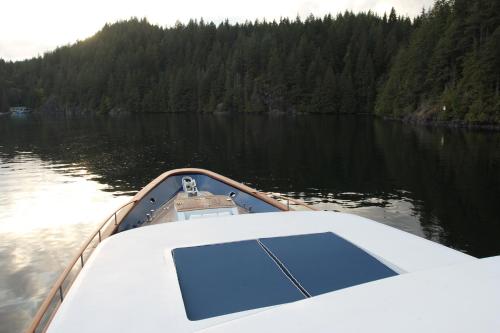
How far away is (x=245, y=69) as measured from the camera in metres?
144

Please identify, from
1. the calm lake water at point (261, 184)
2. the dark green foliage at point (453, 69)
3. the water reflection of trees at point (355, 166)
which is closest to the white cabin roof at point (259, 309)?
the calm lake water at point (261, 184)

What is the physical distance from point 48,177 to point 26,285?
17637 millimetres

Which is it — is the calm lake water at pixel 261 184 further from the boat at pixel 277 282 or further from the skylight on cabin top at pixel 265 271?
the skylight on cabin top at pixel 265 271

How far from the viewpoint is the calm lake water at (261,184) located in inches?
526

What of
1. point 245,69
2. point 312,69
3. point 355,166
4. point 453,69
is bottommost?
point 355,166

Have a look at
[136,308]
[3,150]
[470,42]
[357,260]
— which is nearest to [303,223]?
[357,260]

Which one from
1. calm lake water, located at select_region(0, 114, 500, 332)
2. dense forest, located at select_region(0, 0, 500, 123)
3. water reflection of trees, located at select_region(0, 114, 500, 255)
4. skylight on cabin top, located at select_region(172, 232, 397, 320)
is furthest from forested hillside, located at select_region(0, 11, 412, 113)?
skylight on cabin top, located at select_region(172, 232, 397, 320)

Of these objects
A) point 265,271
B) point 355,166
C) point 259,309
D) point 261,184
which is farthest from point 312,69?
point 259,309

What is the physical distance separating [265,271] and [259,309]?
0.76m

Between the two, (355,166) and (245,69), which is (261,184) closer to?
→ (355,166)

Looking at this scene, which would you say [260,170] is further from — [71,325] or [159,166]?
[71,325]

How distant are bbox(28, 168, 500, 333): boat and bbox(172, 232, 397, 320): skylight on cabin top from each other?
0.01 m

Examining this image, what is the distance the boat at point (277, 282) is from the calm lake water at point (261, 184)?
626 cm

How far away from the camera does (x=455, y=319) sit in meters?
2.22
